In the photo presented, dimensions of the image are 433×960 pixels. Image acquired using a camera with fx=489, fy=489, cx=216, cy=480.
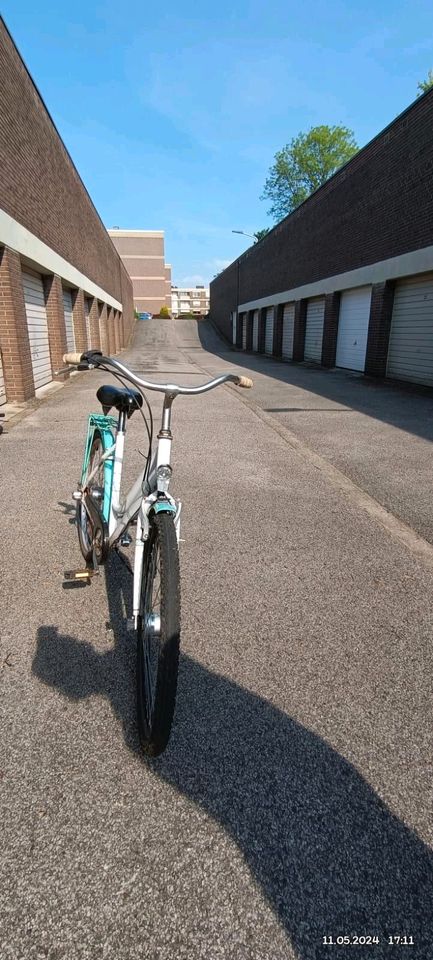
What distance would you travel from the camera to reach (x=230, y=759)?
71.8 inches

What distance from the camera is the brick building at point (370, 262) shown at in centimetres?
1188

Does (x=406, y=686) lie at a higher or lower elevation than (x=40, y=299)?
lower

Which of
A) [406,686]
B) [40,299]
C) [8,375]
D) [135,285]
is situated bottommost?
[406,686]

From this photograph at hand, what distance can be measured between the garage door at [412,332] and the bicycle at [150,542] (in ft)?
35.9

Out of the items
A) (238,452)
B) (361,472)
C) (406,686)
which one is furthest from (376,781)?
(238,452)

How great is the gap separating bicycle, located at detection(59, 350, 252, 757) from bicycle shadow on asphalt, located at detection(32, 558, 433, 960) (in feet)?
0.72

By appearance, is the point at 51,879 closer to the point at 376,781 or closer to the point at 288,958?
the point at 288,958

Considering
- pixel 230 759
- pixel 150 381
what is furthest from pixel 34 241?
pixel 230 759

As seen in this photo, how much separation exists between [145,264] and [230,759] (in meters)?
75.4

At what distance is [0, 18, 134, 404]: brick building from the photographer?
8539 mm

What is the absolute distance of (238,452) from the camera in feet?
20.8

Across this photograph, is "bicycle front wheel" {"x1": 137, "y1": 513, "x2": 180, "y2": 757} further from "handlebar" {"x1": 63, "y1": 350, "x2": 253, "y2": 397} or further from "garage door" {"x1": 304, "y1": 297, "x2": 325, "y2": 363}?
"garage door" {"x1": 304, "y1": 297, "x2": 325, "y2": 363}

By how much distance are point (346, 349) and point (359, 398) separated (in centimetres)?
628

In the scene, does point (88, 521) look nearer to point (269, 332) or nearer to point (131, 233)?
point (269, 332)
